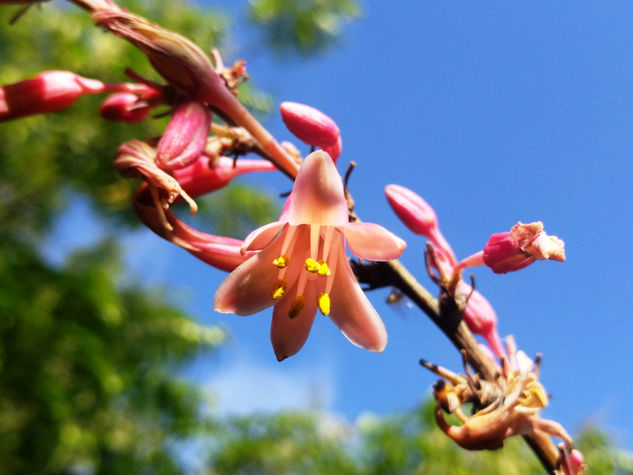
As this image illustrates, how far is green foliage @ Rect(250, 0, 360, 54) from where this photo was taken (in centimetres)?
1092

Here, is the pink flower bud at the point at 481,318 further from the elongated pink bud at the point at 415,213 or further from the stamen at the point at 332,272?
the stamen at the point at 332,272

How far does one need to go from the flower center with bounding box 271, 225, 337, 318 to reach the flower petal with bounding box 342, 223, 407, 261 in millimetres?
110

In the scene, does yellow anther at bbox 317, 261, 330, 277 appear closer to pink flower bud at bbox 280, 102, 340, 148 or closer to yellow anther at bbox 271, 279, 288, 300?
yellow anther at bbox 271, 279, 288, 300

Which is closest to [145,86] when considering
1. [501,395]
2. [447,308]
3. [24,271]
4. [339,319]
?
[339,319]

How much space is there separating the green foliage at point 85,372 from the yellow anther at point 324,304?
713 centimetres

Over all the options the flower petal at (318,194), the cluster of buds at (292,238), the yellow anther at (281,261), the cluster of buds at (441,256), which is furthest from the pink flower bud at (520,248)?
the yellow anther at (281,261)

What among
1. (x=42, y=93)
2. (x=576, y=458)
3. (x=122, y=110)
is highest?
(x=576, y=458)

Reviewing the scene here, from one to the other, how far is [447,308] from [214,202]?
10609mm

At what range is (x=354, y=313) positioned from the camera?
1025 millimetres

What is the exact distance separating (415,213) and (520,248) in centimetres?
38

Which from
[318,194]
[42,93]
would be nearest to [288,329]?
[318,194]

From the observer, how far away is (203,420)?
33.5 ft

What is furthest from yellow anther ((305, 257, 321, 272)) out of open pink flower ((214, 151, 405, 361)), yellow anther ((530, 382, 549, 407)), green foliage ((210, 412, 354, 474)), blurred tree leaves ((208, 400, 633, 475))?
green foliage ((210, 412, 354, 474))

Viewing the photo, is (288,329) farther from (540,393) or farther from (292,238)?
(540,393)
